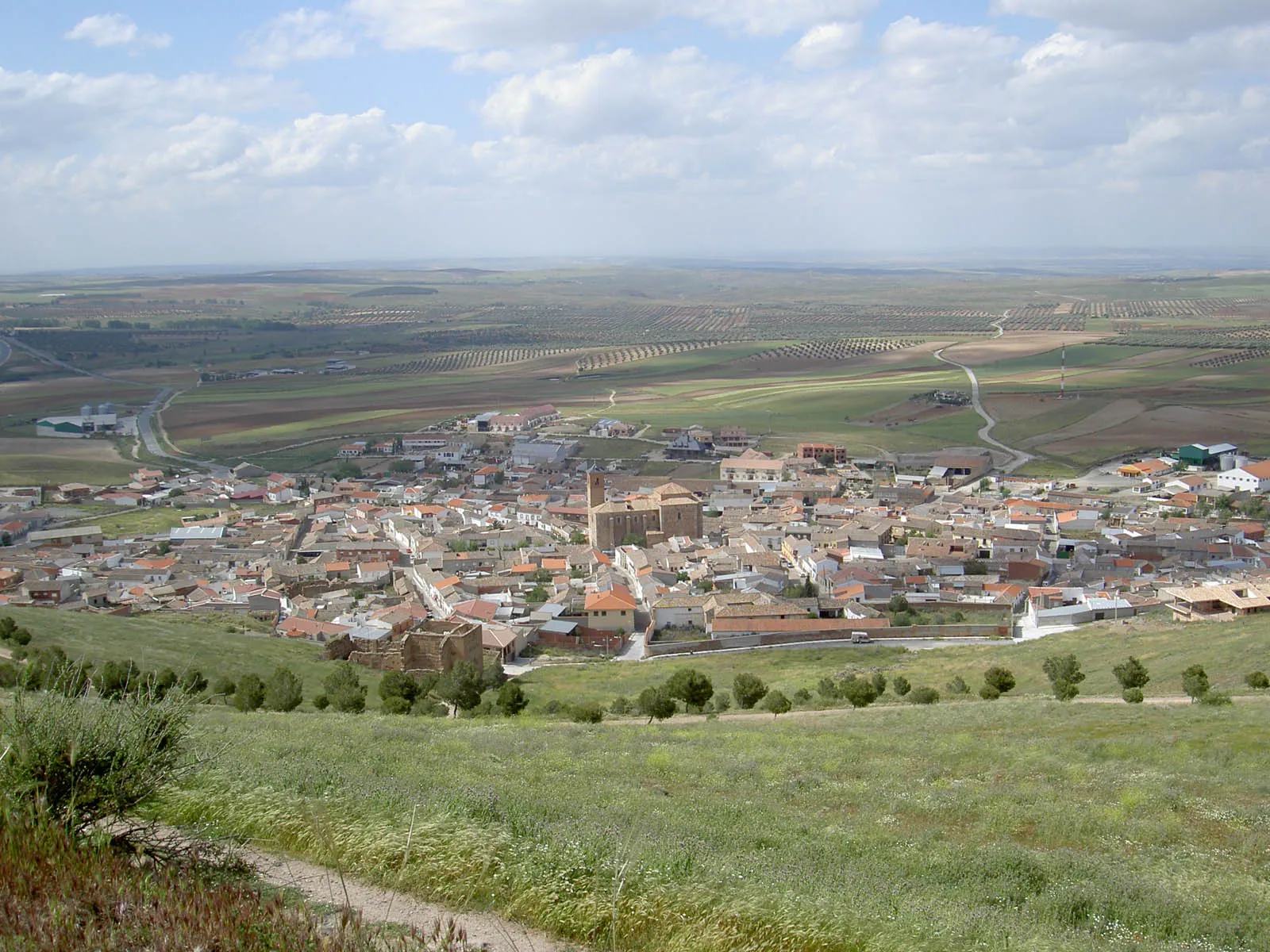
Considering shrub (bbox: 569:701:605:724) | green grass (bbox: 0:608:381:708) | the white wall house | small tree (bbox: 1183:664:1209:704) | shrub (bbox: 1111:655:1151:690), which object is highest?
small tree (bbox: 1183:664:1209:704)

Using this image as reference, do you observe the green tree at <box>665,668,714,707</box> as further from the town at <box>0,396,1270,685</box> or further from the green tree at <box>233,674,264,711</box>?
the town at <box>0,396,1270,685</box>

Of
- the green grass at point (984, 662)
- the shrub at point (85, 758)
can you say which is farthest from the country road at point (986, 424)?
the shrub at point (85, 758)

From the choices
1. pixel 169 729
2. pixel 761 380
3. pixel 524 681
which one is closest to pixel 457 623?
pixel 524 681

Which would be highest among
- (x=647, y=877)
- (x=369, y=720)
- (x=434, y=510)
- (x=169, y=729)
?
(x=169, y=729)

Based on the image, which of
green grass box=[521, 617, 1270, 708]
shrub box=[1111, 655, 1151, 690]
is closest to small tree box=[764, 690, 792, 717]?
green grass box=[521, 617, 1270, 708]

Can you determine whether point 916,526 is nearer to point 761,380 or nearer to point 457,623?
point 457,623

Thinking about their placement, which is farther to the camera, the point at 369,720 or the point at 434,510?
the point at 434,510

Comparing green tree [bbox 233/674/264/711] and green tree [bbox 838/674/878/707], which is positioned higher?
green tree [bbox 233/674/264/711]

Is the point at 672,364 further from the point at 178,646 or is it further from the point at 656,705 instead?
the point at 656,705
